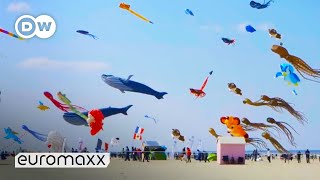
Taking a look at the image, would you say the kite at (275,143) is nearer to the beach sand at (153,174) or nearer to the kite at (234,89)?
the kite at (234,89)

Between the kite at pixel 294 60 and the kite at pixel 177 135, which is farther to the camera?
the kite at pixel 177 135

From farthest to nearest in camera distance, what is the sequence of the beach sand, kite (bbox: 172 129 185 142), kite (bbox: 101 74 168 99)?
kite (bbox: 172 129 185 142) < kite (bbox: 101 74 168 99) < the beach sand

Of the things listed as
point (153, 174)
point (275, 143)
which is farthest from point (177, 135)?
point (153, 174)

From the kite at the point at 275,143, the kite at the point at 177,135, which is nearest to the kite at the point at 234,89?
the kite at the point at 275,143

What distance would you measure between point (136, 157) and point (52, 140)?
966 centimetres

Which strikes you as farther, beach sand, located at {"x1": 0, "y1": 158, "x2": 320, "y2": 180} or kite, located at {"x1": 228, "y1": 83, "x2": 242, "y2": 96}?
kite, located at {"x1": 228, "y1": 83, "x2": 242, "y2": 96}

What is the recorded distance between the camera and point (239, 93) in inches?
1564

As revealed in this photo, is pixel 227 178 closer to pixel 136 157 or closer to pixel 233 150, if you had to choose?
pixel 233 150

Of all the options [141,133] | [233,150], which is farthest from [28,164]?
[141,133]

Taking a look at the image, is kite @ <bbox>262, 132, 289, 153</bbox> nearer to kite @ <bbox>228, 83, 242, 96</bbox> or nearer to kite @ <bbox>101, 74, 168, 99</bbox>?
kite @ <bbox>228, 83, 242, 96</bbox>

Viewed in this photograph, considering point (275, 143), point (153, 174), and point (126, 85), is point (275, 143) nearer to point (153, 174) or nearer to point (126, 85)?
point (126, 85)

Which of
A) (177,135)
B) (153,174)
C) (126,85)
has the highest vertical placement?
(126,85)

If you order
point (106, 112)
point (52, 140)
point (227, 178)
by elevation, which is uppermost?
point (106, 112)

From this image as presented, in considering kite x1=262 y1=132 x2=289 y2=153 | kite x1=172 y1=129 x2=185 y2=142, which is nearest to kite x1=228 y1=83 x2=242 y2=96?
kite x1=262 y1=132 x2=289 y2=153
